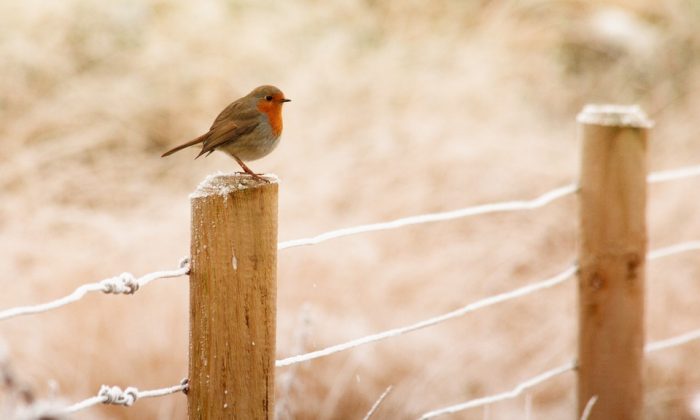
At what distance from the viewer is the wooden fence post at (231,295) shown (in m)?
1.33

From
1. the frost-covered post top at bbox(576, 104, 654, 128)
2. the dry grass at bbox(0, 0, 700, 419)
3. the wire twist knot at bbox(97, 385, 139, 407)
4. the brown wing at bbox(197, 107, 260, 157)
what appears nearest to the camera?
the wire twist knot at bbox(97, 385, 139, 407)

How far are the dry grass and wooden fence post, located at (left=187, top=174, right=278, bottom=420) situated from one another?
0.48m

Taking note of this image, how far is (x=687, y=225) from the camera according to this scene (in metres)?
3.51

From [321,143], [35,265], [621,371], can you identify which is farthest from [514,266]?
[35,265]

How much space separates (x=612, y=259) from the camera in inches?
83.7

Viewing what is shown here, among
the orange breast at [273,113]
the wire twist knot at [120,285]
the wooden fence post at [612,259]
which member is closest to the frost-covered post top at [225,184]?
the wire twist knot at [120,285]

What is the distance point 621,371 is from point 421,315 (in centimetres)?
100

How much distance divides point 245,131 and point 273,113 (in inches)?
3.0

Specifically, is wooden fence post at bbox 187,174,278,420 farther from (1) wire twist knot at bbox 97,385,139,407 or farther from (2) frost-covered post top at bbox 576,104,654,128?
(2) frost-covered post top at bbox 576,104,654,128

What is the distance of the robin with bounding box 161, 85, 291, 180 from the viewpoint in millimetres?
1721

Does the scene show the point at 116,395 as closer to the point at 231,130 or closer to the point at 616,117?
the point at 231,130

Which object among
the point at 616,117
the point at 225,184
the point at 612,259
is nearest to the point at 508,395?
the point at 612,259

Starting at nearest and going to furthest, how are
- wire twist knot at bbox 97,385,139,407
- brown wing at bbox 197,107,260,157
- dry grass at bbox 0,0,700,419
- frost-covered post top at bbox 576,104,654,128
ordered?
wire twist knot at bbox 97,385,139,407, brown wing at bbox 197,107,260,157, frost-covered post top at bbox 576,104,654,128, dry grass at bbox 0,0,700,419

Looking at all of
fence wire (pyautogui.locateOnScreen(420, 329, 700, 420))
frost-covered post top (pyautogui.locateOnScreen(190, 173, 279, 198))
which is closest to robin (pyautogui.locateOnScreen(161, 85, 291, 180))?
frost-covered post top (pyautogui.locateOnScreen(190, 173, 279, 198))
